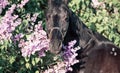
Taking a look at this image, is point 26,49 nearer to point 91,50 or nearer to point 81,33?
point 81,33

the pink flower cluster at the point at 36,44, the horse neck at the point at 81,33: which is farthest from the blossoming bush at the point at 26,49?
the horse neck at the point at 81,33

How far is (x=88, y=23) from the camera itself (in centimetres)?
588

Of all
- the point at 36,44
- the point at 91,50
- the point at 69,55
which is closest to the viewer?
the point at 36,44

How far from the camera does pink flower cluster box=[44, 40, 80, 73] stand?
388 cm

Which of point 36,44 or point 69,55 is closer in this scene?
point 36,44

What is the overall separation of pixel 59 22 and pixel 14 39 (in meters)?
0.78

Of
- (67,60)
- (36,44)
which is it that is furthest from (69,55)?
(36,44)

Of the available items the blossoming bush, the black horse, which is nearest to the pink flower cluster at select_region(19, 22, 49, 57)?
the blossoming bush

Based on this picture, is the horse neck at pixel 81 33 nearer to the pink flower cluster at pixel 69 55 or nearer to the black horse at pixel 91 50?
the black horse at pixel 91 50

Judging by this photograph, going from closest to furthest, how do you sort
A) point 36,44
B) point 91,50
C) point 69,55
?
1. point 36,44
2. point 69,55
3. point 91,50

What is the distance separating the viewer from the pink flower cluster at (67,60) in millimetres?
3879

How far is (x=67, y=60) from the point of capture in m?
3.96

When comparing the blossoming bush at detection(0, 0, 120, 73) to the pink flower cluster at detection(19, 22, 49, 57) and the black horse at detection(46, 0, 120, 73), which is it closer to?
the pink flower cluster at detection(19, 22, 49, 57)

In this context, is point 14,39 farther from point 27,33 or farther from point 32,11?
point 32,11
